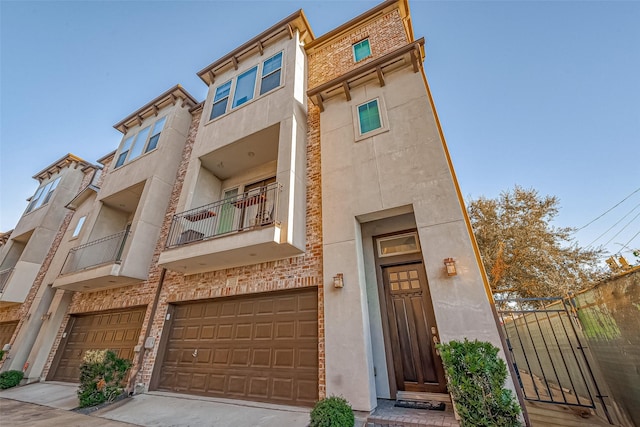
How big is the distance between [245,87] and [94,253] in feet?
27.0

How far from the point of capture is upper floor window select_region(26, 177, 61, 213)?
14.5 m

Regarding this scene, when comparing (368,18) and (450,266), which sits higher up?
(368,18)

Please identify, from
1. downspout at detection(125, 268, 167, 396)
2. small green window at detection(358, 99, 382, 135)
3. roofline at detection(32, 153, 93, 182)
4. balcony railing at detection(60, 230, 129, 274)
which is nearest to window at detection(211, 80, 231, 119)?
small green window at detection(358, 99, 382, 135)

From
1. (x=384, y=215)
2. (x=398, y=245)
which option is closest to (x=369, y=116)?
(x=384, y=215)

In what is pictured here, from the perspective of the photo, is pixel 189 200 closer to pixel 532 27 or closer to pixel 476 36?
pixel 476 36

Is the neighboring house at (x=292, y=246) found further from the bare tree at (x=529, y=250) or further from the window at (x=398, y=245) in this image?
the bare tree at (x=529, y=250)

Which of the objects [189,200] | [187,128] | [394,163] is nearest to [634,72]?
[394,163]

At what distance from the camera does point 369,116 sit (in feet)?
21.9

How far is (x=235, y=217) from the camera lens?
313 inches

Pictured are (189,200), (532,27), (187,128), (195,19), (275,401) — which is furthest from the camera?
(187,128)

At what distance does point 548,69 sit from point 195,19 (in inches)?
458

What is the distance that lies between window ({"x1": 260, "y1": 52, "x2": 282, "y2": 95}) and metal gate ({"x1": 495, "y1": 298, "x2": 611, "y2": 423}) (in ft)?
27.4

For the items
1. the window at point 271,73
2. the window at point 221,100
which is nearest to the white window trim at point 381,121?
the window at point 271,73

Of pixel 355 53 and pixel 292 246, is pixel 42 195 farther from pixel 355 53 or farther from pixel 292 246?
pixel 355 53
